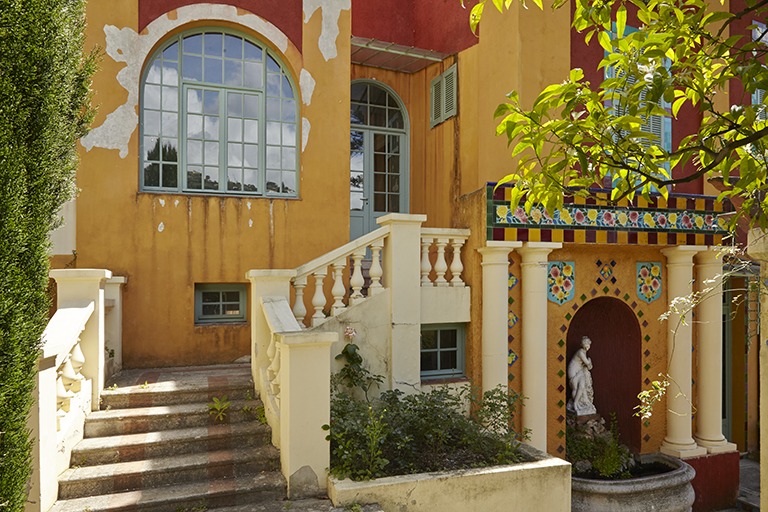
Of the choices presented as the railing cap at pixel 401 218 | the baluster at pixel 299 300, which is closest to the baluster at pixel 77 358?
the baluster at pixel 299 300

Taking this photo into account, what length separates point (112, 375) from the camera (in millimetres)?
6258

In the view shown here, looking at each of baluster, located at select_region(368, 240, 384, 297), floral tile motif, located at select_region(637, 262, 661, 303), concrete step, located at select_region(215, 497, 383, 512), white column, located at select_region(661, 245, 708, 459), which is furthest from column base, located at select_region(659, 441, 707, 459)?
concrete step, located at select_region(215, 497, 383, 512)

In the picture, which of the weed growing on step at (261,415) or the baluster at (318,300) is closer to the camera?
the weed growing on step at (261,415)

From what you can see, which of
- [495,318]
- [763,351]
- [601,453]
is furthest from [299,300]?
[601,453]

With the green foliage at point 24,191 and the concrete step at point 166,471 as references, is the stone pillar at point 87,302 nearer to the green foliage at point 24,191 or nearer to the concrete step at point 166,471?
the concrete step at point 166,471

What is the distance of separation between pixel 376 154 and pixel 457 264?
3.94 m

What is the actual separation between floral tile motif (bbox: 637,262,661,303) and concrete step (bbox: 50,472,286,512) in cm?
594

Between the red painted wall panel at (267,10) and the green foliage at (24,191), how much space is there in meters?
4.08

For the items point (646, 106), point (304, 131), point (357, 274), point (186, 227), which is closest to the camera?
point (646, 106)

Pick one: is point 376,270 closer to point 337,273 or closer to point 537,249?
point 337,273

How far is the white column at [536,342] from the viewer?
696cm

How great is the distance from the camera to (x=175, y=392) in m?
5.45

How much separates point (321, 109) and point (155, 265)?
325 centimetres

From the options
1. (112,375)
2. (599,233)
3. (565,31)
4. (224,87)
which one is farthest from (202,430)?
A: (565,31)
